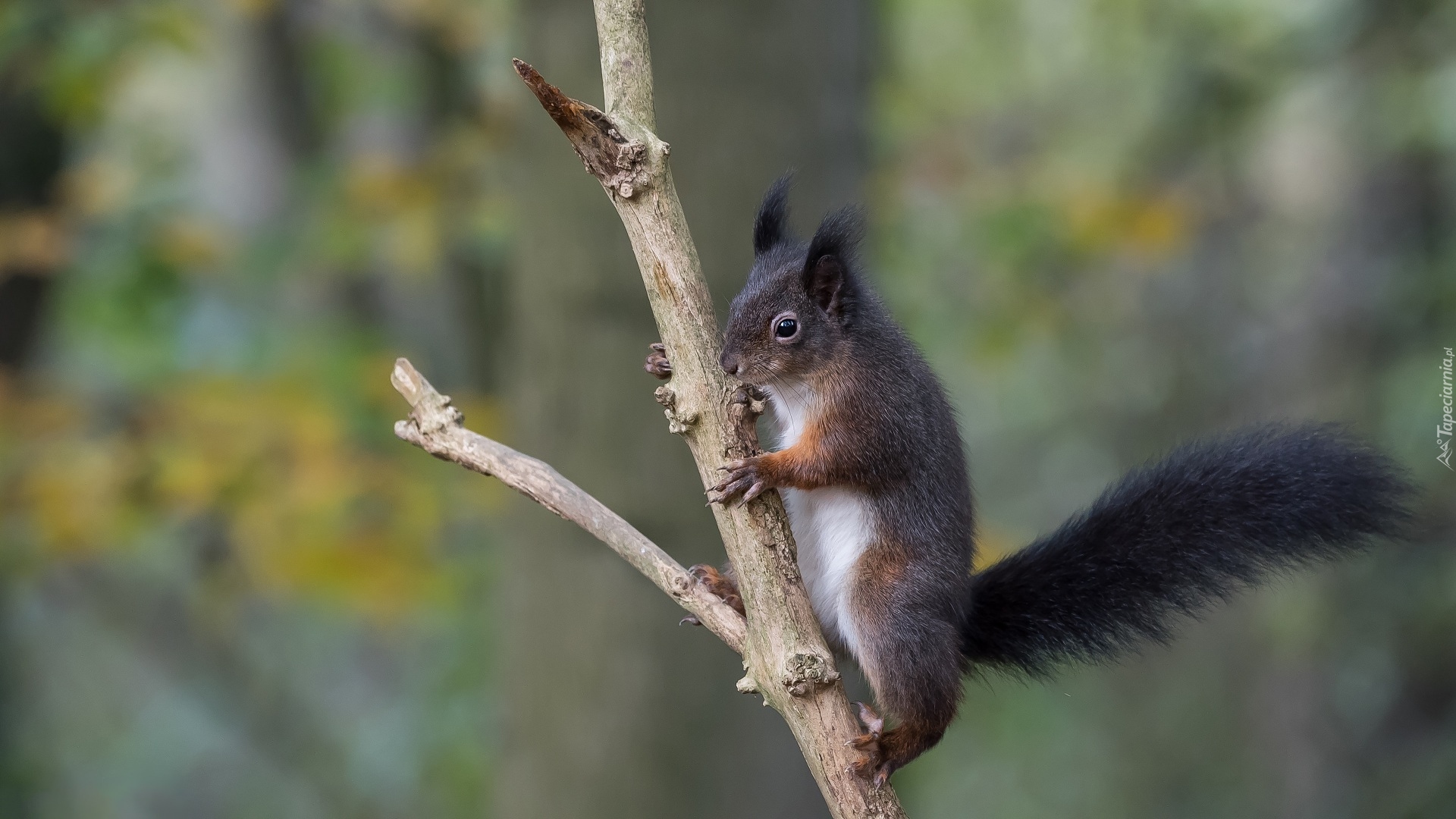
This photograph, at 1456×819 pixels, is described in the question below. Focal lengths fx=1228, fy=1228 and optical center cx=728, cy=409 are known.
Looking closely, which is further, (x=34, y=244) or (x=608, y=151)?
(x=34, y=244)

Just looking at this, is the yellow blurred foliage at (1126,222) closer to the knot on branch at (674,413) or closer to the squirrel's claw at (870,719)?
the squirrel's claw at (870,719)

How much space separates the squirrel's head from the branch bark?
1.53 ft

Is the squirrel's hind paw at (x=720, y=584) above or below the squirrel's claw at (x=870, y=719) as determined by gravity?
above

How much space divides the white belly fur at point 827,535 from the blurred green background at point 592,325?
37.2 inches

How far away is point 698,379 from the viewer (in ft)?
4.76

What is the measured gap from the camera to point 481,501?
443 cm

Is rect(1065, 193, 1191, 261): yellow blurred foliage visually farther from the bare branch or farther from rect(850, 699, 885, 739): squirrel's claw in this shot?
the bare branch

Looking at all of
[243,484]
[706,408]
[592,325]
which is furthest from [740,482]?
[243,484]

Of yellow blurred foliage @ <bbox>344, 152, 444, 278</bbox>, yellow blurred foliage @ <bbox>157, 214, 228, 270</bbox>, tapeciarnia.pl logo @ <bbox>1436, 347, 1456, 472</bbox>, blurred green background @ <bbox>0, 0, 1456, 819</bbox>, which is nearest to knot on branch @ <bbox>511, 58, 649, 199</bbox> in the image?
blurred green background @ <bbox>0, 0, 1456, 819</bbox>

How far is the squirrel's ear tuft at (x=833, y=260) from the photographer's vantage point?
1833mm

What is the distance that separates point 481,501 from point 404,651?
2.38 m

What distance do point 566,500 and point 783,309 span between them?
1.87 feet

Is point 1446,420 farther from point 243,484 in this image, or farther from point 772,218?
point 243,484

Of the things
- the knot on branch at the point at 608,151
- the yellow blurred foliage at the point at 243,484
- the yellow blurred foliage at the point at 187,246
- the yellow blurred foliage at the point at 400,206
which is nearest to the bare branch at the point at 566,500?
the knot on branch at the point at 608,151
